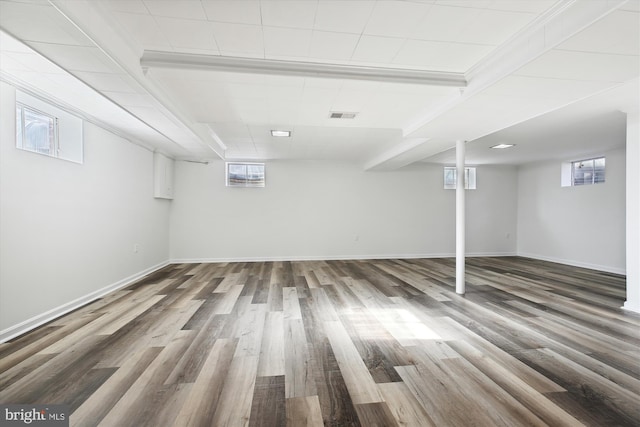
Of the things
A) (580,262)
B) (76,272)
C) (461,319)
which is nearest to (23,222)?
(76,272)

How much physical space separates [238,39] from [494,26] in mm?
1885

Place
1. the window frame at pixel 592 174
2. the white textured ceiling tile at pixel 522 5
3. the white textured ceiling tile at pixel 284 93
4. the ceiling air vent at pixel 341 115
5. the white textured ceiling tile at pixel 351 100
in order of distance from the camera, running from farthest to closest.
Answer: the window frame at pixel 592 174
the ceiling air vent at pixel 341 115
the white textured ceiling tile at pixel 351 100
the white textured ceiling tile at pixel 284 93
the white textured ceiling tile at pixel 522 5

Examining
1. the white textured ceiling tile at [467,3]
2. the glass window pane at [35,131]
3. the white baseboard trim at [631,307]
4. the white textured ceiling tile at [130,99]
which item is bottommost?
the white baseboard trim at [631,307]

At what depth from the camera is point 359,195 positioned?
742 centimetres

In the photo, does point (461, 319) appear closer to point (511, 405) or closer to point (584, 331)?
point (584, 331)

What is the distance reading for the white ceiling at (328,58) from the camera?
5.82ft

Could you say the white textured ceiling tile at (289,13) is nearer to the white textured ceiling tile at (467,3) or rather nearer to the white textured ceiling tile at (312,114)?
the white textured ceiling tile at (467,3)

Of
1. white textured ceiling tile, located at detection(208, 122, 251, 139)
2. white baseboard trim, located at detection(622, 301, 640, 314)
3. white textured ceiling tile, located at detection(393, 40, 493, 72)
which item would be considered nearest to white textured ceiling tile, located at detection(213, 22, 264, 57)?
white textured ceiling tile, located at detection(393, 40, 493, 72)

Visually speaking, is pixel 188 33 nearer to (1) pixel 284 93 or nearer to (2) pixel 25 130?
(1) pixel 284 93

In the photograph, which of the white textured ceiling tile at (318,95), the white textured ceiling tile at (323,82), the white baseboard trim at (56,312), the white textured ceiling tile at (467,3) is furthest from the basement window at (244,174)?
the white textured ceiling tile at (467,3)

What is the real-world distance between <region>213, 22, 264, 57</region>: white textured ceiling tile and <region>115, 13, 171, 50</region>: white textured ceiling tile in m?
0.42

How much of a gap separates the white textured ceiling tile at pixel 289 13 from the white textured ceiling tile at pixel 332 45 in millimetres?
149

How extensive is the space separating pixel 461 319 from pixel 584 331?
1.10 metres

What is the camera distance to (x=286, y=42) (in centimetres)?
217
